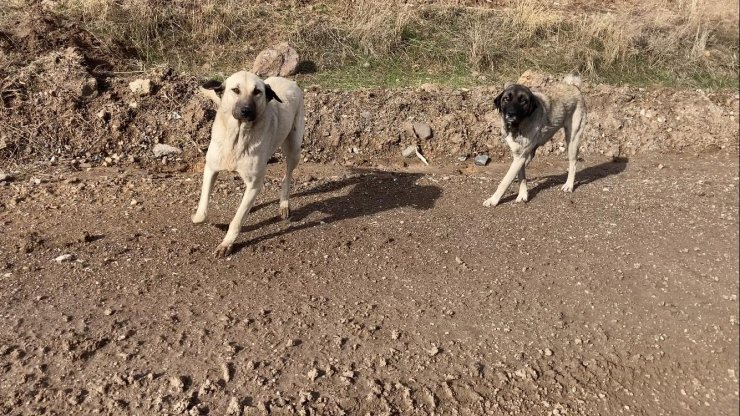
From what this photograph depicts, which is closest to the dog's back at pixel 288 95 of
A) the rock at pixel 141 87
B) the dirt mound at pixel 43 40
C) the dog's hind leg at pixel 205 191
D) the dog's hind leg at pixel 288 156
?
the dog's hind leg at pixel 288 156

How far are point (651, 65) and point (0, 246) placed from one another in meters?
9.73

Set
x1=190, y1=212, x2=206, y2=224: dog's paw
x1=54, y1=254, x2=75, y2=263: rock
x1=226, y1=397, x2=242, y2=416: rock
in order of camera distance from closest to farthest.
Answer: x1=226, y1=397, x2=242, y2=416: rock, x1=54, y1=254, x2=75, y2=263: rock, x1=190, y1=212, x2=206, y2=224: dog's paw

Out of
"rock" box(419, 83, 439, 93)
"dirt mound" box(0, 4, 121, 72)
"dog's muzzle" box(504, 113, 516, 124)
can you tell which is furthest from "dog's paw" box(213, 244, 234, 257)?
"rock" box(419, 83, 439, 93)

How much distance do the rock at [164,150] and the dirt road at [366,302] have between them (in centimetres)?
80

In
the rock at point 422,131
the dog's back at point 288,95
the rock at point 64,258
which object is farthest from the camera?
the rock at point 422,131

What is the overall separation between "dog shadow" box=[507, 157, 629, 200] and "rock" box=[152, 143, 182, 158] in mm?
4001

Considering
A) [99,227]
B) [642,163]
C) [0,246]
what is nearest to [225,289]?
[99,227]

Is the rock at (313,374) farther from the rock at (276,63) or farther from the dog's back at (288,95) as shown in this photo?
the rock at (276,63)

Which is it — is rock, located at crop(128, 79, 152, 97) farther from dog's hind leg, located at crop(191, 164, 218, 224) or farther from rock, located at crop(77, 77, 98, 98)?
dog's hind leg, located at crop(191, 164, 218, 224)

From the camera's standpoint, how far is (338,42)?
31.3 ft

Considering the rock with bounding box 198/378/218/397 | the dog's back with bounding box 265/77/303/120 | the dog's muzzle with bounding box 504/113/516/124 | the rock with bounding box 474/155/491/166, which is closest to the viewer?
the rock with bounding box 198/378/218/397

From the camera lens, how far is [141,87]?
7.13m

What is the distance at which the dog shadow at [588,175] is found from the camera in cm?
644

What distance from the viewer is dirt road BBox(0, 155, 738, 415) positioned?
3.03 metres
